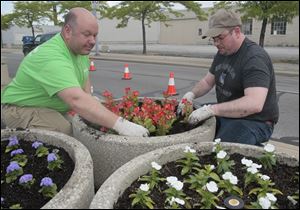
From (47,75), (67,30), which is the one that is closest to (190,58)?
(67,30)

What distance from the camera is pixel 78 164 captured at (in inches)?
76.6

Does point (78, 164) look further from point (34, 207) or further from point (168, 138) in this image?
point (168, 138)

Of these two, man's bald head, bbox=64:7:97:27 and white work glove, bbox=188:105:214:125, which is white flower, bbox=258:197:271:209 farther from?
man's bald head, bbox=64:7:97:27

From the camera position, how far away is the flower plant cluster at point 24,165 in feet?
5.85

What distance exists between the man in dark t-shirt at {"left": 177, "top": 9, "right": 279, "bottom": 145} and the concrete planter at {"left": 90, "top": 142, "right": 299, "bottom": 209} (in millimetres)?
468

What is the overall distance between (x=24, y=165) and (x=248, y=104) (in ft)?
5.56

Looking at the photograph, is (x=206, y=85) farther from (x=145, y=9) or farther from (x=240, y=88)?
(x=145, y=9)

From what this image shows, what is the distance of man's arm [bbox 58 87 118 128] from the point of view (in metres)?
2.33

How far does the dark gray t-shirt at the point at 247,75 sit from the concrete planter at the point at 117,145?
600mm

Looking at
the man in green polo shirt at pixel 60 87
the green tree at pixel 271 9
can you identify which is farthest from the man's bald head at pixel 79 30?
the green tree at pixel 271 9

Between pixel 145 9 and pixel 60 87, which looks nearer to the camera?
pixel 60 87

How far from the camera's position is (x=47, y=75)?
8.05 feet

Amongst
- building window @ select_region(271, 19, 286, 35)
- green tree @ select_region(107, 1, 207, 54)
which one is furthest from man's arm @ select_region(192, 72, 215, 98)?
building window @ select_region(271, 19, 286, 35)

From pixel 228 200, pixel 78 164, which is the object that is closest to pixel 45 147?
pixel 78 164
